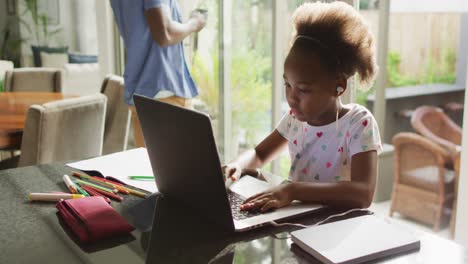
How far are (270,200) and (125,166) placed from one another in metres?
0.50

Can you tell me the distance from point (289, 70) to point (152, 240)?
0.54 meters

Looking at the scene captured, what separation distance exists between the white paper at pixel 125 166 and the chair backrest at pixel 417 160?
1.61 m

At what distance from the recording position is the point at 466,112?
1.73m

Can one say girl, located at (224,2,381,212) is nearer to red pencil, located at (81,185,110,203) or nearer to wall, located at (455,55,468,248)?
red pencil, located at (81,185,110,203)

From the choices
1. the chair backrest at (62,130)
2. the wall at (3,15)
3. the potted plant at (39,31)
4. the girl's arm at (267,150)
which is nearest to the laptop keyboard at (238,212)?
the girl's arm at (267,150)

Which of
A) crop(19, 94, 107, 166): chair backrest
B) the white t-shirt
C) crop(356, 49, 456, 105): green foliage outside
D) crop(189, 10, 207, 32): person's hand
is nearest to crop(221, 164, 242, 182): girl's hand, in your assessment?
the white t-shirt

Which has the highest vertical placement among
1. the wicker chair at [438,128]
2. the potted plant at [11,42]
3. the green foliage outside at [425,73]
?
the potted plant at [11,42]

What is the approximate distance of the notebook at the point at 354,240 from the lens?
75cm

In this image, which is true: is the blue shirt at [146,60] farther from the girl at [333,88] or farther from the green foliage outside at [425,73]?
the girl at [333,88]

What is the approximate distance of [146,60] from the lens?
7.53ft

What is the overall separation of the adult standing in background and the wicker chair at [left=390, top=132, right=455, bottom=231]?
3.97 feet

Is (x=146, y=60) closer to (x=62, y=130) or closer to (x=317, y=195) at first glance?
(x=62, y=130)

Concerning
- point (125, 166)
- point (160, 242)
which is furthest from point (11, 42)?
point (160, 242)

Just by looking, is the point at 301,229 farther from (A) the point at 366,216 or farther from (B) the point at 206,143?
(B) the point at 206,143
